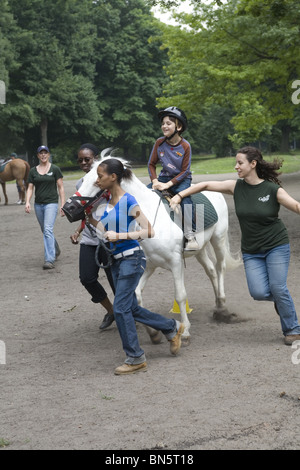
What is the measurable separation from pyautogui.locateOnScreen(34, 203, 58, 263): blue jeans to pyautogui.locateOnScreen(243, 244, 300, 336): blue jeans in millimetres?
5893

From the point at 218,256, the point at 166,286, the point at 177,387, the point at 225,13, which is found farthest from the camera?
the point at 225,13

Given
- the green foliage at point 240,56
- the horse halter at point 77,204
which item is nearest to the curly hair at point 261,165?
the horse halter at point 77,204

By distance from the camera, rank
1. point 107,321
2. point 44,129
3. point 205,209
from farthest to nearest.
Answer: point 44,129 → point 107,321 → point 205,209

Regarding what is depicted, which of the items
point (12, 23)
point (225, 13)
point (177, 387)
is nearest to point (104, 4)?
point (12, 23)

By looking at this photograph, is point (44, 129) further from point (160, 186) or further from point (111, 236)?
point (111, 236)

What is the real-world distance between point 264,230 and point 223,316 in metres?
1.62

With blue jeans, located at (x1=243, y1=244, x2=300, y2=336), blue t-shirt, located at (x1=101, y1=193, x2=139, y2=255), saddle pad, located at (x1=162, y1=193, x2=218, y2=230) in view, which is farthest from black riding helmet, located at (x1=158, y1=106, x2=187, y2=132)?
Answer: blue jeans, located at (x1=243, y1=244, x2=300, y2=336)

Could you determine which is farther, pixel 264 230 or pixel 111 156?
pixel 264 230

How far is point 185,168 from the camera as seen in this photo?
6.95m

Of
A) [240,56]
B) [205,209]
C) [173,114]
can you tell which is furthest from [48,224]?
[240,56]

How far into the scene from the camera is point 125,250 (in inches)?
226

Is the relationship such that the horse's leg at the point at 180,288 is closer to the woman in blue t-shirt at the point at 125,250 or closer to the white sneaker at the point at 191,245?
the white sneaker at the point at 191,245
